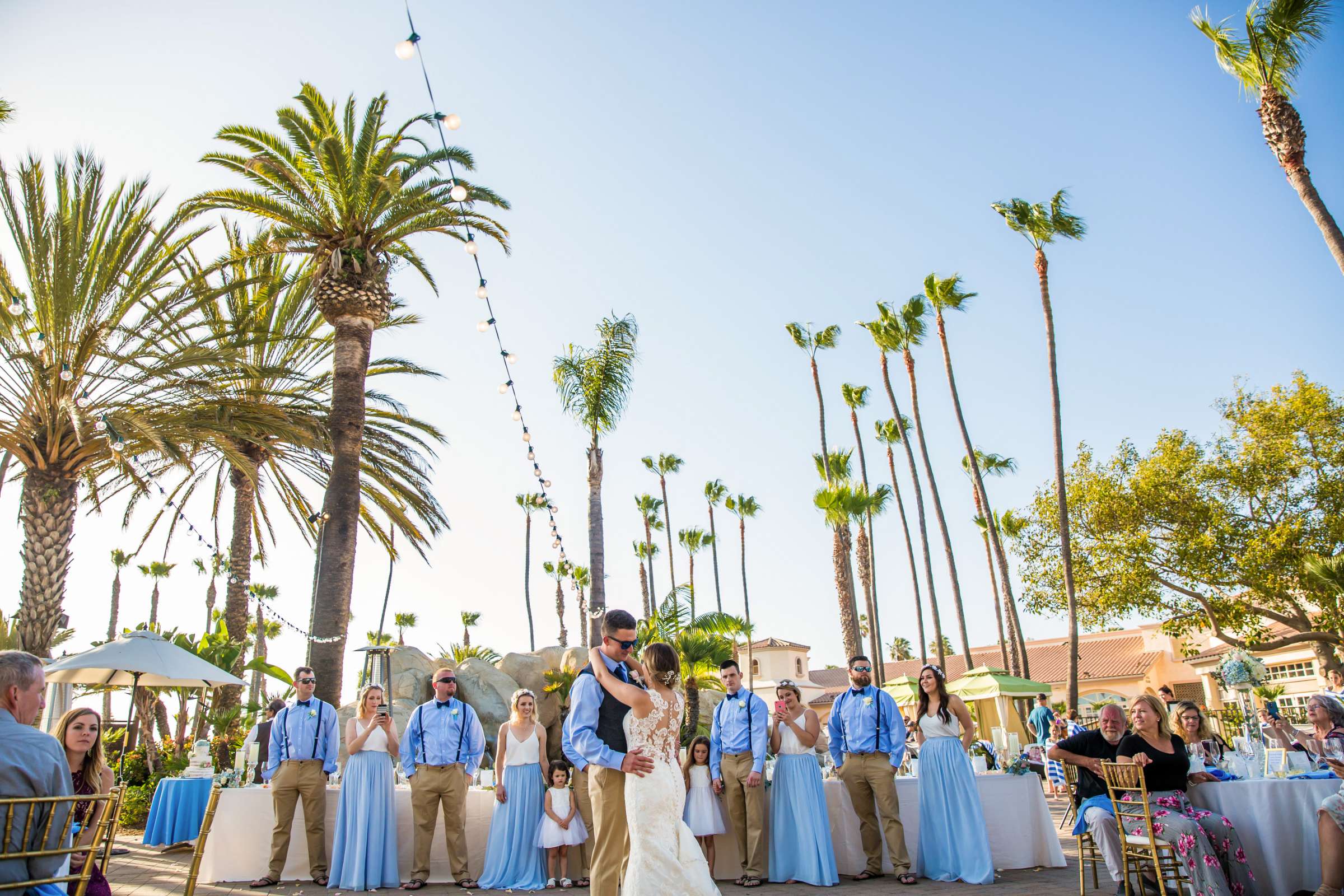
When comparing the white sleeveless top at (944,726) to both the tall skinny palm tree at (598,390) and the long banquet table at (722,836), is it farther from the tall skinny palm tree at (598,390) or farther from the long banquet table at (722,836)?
the tall skinny palm tree at (598,390)

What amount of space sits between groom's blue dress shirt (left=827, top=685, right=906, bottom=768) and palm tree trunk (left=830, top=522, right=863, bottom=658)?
20643 millimetres

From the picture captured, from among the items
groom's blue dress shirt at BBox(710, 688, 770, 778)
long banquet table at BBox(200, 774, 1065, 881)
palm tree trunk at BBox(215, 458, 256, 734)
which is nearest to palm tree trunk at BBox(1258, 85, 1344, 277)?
long banquet table at BBox(200, 774, 1065, 881)

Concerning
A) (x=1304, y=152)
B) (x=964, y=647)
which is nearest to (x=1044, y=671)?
(x=964, y=647)

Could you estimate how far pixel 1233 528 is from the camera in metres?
23.1

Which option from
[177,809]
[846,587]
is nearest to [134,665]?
[177,809]

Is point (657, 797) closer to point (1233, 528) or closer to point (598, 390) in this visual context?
point (598, 390)

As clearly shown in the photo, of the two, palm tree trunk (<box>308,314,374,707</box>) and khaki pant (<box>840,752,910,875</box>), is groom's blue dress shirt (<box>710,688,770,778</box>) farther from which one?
palm tree trunk (<box>308,314,374,707</box>)

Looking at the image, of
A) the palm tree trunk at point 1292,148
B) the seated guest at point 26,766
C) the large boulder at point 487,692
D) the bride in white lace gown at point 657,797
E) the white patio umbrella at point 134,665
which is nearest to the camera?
the seated guest at point 26,766

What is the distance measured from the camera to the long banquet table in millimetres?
8016

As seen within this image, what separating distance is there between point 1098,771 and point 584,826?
4700 millimetres

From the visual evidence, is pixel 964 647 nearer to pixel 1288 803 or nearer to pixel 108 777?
pixel 1288 803

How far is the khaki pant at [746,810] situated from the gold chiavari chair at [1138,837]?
3284 mm

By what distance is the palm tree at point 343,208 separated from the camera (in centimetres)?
1224

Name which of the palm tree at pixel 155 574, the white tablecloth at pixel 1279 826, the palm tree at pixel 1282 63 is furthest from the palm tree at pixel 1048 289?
the palm tree at pixel 155 574
